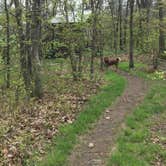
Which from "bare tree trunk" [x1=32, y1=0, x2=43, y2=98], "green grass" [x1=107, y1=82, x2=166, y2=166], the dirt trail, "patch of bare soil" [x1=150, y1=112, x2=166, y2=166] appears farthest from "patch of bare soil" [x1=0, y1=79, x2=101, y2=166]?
"patch of bare soil" [x1=150, y1=112, x2=166, y2=166]

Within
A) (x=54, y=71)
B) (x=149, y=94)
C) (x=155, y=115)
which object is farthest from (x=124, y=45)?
(x=155, y=115)

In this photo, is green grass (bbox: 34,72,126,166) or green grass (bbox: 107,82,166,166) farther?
green grass (bbox: 34,72,126,166)

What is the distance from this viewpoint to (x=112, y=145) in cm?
921

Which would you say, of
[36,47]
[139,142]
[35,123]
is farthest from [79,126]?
[36,47]

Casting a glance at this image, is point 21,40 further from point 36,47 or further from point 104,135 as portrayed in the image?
point 104,135

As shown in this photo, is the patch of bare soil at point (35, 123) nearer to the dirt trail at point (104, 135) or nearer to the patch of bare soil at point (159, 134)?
the dirt trail at point (104, 135)

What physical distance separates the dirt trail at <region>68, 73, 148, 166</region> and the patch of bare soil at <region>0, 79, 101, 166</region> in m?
0.87

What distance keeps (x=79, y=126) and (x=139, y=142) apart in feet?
6.12

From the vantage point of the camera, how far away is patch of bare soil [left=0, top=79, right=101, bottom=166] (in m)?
8.50

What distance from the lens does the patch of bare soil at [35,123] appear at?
335 inches

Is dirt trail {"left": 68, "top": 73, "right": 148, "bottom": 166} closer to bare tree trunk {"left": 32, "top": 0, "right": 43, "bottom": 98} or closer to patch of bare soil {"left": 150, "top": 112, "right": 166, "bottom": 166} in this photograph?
patch of bare soil {"left": 150, "top": 112, "right": 166, "bottom": 166}

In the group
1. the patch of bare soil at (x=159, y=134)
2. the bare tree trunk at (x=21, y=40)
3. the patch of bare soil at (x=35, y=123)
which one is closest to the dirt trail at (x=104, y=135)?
the patch of bare soil at (x=35, y=123)

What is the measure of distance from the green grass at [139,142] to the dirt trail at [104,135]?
239 millimetres

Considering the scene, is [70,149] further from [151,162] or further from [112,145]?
[151,162]
